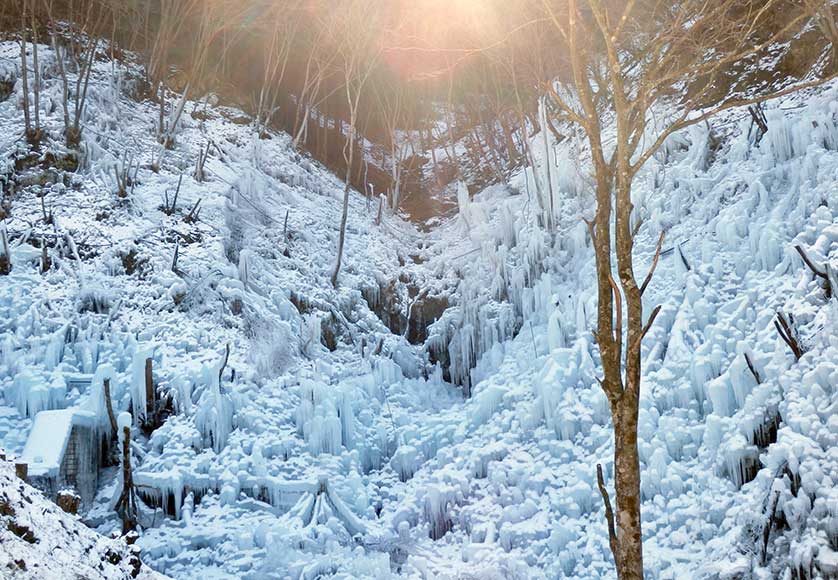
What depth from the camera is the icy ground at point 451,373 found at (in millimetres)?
7457

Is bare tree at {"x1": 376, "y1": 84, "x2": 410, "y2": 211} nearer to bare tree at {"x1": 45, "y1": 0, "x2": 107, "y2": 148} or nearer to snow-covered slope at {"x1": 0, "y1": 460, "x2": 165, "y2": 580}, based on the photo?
bare tree at {"x1": 45, "y1": 0, "x2": 107, "y2": 148}

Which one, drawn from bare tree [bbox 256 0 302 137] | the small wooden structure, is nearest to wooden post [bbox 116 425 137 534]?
the small wooden structure

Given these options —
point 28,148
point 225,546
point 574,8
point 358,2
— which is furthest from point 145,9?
point 574,8

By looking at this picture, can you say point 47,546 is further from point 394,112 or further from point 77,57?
point 394,112

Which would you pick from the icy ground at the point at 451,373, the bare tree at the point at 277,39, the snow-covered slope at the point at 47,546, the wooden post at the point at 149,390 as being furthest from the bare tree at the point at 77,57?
the snow-covered slope at the point at 47,546

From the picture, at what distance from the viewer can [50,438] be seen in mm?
8234

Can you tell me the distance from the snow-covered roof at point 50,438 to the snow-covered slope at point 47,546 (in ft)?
12.8

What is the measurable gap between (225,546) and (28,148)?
30.5 ft

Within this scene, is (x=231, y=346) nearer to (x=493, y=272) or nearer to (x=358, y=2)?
(x=493, y=272)

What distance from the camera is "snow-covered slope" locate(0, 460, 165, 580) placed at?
3.34 m

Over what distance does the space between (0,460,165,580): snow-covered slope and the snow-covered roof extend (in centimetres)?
390

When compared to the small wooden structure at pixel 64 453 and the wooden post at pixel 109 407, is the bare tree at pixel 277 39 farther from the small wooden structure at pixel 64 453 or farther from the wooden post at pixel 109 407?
the small wooden structure at pixel 64 453

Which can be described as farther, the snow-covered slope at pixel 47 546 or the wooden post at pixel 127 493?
the wooden post at pixel 127 493

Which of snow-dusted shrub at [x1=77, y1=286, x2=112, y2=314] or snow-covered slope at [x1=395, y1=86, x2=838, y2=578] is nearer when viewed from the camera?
snow-covered slope at [x1=395, y1=86, x2=838, y2=578]
